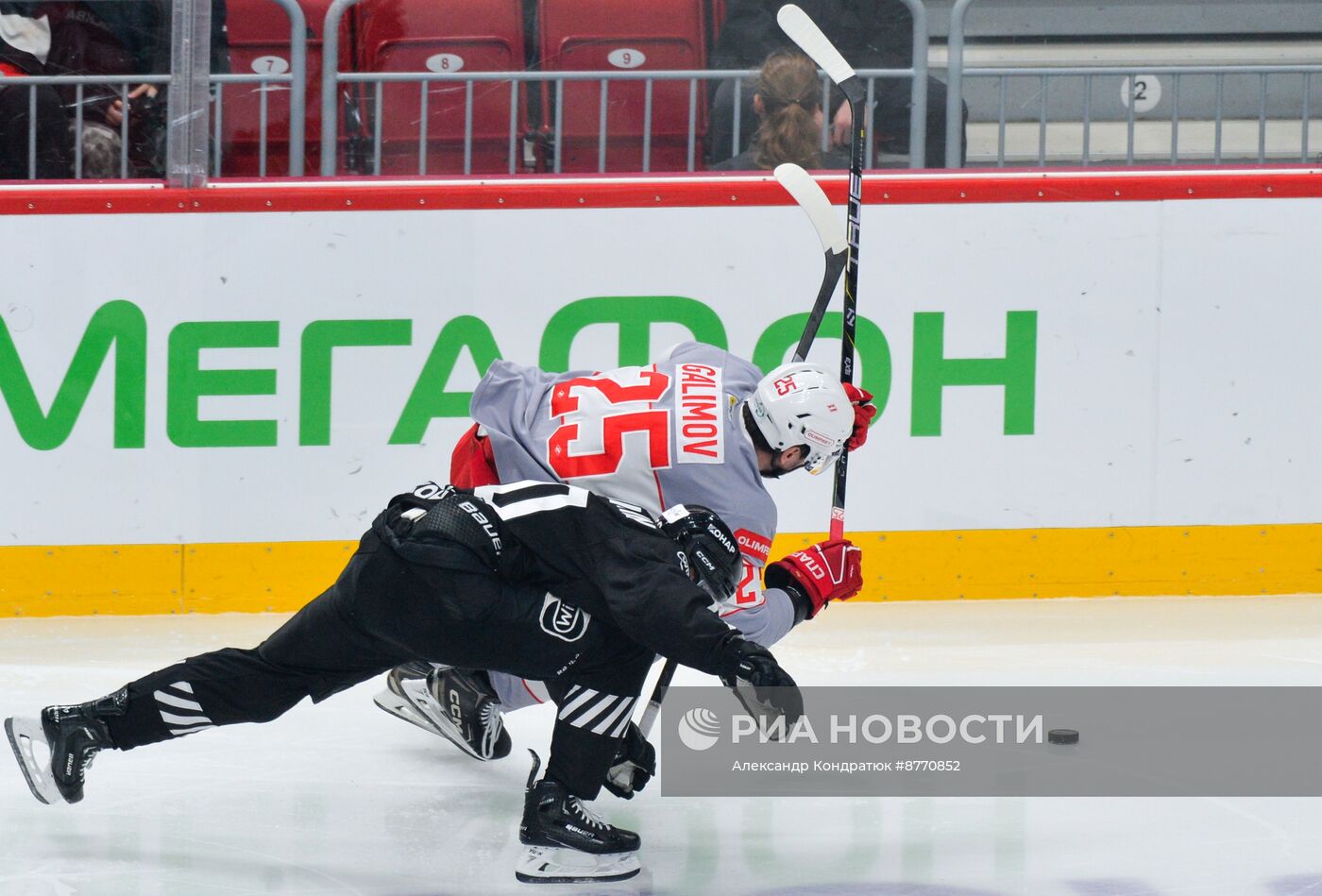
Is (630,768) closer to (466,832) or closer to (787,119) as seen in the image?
(466,832)

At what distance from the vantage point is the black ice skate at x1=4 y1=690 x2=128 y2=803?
2723 mm

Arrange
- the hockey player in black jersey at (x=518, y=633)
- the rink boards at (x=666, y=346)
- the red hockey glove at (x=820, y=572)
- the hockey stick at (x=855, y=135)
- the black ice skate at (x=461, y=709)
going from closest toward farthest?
the hockey player in black jersey at (x=518, y=633)
the red hockey glove at (x=820, y=572)
the black ice skate at (x=461, y=709)
the hockey stick at (x=855, y=135)
the rink boards at (x=666, y=346)

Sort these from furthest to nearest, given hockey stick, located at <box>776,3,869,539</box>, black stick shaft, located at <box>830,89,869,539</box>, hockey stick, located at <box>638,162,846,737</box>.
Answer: hockey stick, located at <box>638,162,846,737</box>
hockey stick, located at <box>776,3,869,539</box>
black stick shaft, located at <box>830,89,869,539</box>

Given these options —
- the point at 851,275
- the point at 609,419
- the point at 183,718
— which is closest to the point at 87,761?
the point at 183,718

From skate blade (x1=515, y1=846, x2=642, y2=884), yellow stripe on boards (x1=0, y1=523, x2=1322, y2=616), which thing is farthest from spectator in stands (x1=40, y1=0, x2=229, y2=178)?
skate blade (x1=515, y1=846, x2=642, y2=884)

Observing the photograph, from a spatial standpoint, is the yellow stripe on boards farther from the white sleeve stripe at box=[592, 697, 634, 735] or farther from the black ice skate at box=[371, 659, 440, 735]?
the white sleeve stripe at box=[592, 697, 634, 735]

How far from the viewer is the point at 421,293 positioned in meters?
4.41

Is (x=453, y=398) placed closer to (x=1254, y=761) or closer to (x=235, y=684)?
(x=235, y=684)

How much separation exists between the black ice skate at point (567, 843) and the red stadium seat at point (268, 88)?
233 centimetres

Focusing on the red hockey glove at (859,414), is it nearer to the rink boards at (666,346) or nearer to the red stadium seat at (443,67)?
the rink boards at (666,346)

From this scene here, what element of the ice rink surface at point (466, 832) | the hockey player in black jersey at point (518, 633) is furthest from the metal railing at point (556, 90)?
the hockey player in black jersey at point (518, 633)

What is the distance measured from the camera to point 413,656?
8.71ft

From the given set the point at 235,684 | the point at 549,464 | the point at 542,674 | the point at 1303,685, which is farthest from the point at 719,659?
the point at 1303,685

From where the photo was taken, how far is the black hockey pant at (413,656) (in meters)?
2.58
